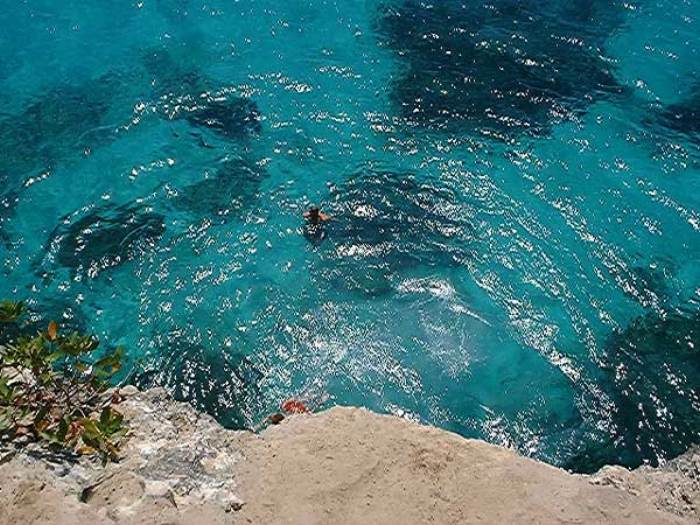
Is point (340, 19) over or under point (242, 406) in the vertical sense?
over

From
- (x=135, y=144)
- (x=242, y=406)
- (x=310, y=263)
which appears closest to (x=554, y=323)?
(x=310, y=263)

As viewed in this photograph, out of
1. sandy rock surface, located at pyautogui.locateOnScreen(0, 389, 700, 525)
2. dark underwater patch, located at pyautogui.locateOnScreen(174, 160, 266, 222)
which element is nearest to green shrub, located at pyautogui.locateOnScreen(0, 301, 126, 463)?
sandy rock surface, located at pyautogui.locateOnScreen(0, 389, 700, 525)

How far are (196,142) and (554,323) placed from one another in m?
6.65

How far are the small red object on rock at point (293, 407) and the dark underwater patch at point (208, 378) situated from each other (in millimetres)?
459

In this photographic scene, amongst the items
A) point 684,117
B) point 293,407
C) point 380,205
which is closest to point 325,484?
point 293,407

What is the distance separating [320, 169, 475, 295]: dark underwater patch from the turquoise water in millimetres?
37

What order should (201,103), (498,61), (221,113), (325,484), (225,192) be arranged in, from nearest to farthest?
(325,484) → (225,192) → (221,113) → (201,103) → (498,61)

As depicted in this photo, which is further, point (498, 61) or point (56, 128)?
point (498, 61)

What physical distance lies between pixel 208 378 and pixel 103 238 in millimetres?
3115

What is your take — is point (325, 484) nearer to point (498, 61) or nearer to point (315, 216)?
point (315, 216)

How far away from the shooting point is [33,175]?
1174 centimetres

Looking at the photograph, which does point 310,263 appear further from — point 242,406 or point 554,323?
point 554,323

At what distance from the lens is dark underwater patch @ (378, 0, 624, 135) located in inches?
516

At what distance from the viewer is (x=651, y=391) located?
30.0 feet
